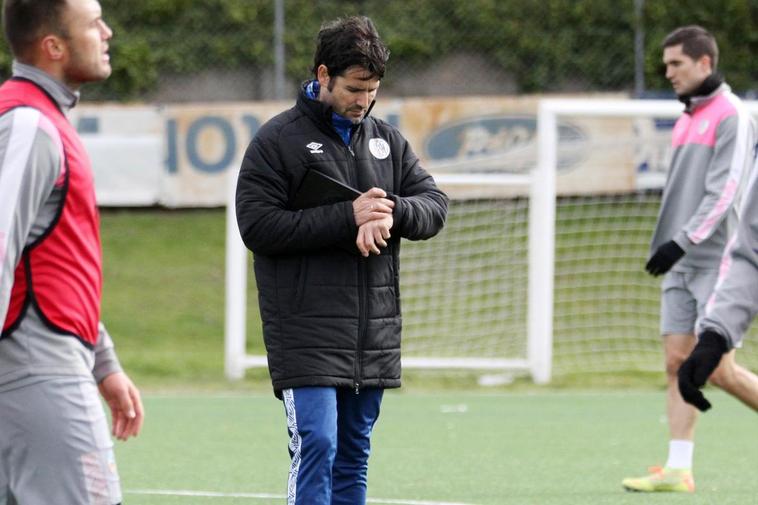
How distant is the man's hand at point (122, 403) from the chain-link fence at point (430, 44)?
13.3m

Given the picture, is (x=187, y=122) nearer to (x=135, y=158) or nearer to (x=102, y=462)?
(x=135, y=158)

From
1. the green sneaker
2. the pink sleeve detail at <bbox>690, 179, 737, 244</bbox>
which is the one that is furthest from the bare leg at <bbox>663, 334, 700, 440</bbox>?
the pink sleeve detail at <bbox>690, 179, 737, 244</bbox>

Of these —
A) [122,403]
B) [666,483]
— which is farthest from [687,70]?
[122,403]

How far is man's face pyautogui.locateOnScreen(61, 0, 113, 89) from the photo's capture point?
347 cm

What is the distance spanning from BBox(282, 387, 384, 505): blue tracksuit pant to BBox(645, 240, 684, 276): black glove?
2296 millimetres

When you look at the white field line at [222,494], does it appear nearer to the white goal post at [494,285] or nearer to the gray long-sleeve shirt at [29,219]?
the gray long-sleeve shirt at [29,219]

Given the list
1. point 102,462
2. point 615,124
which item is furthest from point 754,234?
point 615,124

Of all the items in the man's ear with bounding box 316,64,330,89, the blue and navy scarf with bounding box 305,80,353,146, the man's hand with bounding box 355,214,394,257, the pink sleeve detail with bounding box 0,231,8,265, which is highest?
the man's ear with bounding box 316,64,330,89

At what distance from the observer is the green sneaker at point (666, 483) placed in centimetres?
688

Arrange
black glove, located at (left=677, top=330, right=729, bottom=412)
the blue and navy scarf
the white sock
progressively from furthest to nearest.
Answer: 1. the white sock
2. black glove, located at (left=677, top=330, right=729, bottom=412)
3. the blue and navy scarf

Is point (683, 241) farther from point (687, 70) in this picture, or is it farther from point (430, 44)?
point (430, 44)

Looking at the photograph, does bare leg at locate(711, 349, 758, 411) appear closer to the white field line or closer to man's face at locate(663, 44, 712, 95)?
the white field line

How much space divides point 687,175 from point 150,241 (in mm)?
10491

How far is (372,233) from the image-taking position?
4.64 metres
